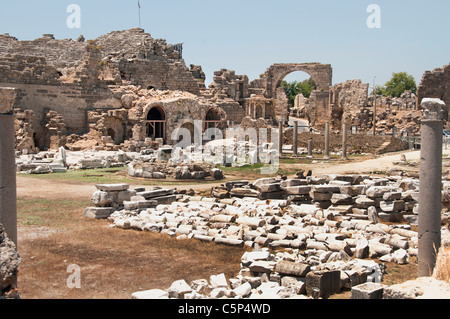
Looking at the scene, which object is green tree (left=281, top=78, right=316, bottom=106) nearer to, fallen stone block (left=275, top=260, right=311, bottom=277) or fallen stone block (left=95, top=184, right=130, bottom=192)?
fallen stone block (left=95, top=184, right=130, bottom=192)

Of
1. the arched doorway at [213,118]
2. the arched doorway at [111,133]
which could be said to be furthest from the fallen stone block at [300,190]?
the arched doorway at [213,118]

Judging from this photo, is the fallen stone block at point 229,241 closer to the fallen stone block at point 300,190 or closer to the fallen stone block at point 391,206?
the fallen stone block at point 300,190

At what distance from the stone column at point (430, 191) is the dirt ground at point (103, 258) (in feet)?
10.2

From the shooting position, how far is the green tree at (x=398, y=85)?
2613 inches

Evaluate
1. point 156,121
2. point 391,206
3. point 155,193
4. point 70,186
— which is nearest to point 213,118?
point 156,121

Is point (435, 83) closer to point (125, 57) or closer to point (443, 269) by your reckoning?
point (125, 57)

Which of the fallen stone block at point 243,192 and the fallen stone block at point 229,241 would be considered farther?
the fallen stone block at point 243,192

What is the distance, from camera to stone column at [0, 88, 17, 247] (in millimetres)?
6559

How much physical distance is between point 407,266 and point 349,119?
3259 centimetres

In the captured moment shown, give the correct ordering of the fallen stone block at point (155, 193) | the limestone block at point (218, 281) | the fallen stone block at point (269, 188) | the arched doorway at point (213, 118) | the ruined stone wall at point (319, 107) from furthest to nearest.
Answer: the ruined stone wall at point (319, 107), the arched doorway at point (213, 118), the fallen stone block at point (269, 188), the fallen stone block at point (155, 193), the limestone block at point (218, 281)

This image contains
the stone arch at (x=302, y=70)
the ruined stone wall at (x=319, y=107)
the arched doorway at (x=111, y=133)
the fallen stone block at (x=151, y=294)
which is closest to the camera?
the fallen stone block at (x=151, y=294)

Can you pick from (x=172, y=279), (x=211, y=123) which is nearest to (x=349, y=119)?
(x=211, y=123)

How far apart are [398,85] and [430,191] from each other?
64.8 metres
